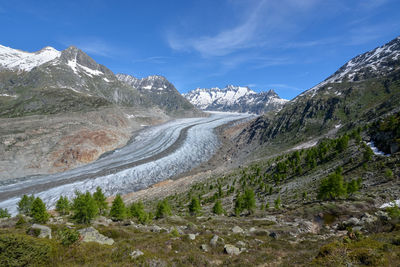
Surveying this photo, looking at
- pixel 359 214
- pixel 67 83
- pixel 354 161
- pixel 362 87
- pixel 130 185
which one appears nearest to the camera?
pixel 359 214

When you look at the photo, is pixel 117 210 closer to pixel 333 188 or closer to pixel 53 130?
pixel 333 188

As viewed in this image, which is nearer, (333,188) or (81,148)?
(333,188)

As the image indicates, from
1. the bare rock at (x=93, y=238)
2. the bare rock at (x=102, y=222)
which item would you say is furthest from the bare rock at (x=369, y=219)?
the bare rock at (x=102, y=222)

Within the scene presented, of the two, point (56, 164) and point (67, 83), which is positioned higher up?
point (67, 83)

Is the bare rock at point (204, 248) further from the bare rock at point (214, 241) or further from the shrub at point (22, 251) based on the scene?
the shrub at point (22, 251)

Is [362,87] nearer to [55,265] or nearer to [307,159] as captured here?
[307,159]

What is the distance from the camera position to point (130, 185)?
2771 inches

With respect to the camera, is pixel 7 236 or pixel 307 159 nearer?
pixel 7 236

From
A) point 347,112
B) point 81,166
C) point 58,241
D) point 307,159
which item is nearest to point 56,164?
point 81,166

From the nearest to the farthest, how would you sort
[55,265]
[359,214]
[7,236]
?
[7,236] → [55,265] → [359,214]

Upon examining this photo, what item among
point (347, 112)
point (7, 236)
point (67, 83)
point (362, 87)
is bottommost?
point (7, 236)

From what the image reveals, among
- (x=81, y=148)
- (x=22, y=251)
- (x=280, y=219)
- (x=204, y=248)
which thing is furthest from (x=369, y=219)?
(x=81, y=148)

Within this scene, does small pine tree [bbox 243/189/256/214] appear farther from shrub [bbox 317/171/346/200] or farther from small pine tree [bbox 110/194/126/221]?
small pine tree [bbox 110/194/126/221]

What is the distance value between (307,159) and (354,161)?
1285 centimetres
